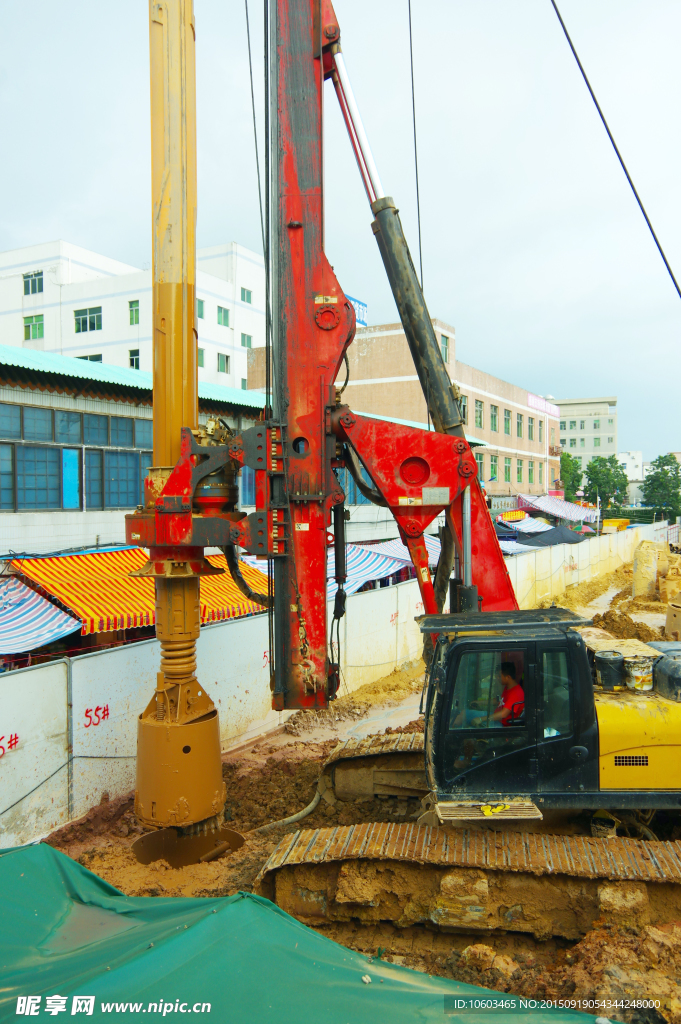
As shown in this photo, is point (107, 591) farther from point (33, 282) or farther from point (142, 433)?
point (33, 282)

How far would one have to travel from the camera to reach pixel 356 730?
1120cm

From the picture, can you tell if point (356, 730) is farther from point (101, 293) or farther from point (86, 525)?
point (101, 293)

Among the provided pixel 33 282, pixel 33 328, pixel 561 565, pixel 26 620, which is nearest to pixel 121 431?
pixel 26 620

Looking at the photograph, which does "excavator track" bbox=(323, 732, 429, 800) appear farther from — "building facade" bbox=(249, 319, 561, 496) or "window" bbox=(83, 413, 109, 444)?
"building facade" bbox=(249, 319, 561, 496)

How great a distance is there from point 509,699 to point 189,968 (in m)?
3.02

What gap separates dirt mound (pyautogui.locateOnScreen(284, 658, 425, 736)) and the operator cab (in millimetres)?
5659

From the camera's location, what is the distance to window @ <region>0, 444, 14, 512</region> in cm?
1195

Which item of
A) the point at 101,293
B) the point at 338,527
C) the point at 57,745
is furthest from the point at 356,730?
the point at 101,293

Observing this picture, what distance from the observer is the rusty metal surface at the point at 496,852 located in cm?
454

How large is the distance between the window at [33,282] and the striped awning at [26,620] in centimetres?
3597

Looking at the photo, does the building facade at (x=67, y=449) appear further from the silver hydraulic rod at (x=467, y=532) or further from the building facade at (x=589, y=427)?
the building facade at (x=589, y=427)

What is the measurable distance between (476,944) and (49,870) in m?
2.85

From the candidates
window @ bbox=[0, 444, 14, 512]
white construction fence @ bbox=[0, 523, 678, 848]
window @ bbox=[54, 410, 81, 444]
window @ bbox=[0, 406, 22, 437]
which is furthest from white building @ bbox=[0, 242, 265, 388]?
white construction fence @ bbox=[0, 523, 678, 848]

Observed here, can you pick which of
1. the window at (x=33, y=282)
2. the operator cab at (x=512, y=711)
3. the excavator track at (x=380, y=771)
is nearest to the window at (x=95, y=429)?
the excavator track at (x=380, y=771)
